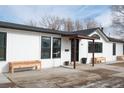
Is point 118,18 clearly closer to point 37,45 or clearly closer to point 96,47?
point 96,47

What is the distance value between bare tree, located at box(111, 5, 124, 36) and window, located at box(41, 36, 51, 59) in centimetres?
2287

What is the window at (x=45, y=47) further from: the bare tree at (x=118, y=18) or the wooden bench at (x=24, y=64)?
the bare tree at (x=118, y=18)

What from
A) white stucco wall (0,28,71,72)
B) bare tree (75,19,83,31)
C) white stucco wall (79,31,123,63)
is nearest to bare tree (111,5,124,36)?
bare tree (75,19,83,31)

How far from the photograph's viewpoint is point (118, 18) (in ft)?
105

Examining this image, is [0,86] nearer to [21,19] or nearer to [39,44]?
[39,44]

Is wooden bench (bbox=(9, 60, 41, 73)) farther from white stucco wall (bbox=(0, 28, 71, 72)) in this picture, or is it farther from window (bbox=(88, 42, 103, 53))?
window (bbox=(88, 42, 103, 53))

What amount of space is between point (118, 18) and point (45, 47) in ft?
78.2

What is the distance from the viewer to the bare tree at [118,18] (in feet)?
103

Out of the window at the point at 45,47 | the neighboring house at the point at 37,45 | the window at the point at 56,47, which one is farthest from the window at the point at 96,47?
the window at the point at 45,47

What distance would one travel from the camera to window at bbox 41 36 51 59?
487 inches

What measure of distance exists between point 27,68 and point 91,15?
30439 millimetres

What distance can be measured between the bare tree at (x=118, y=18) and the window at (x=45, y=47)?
75.0ft

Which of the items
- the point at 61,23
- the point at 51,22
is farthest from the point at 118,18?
the point at 51,22
